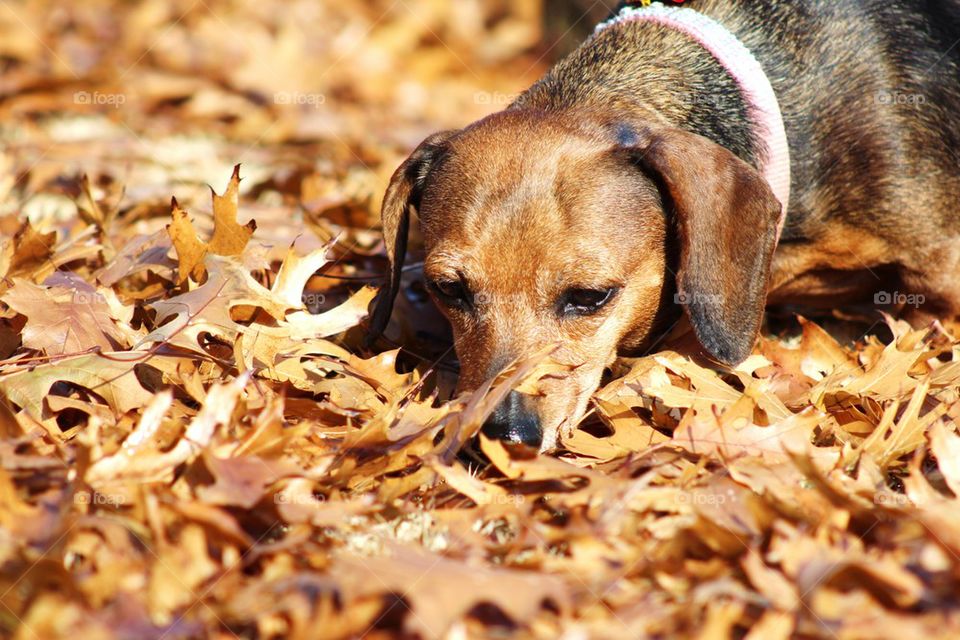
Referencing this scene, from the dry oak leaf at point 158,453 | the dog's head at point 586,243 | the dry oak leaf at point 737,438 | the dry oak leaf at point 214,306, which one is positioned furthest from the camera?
the dog's head at point 586,243

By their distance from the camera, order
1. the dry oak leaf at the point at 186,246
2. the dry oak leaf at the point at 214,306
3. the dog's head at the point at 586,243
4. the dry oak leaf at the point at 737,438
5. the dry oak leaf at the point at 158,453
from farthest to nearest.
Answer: the dry oak leaf at the point at 186,246, the dog's head at the point at 586,243, the dry oak leaf at the point at 214,306, the dry oak leaf at the point at 737,438, the dry oak leaf at the point at 158,453

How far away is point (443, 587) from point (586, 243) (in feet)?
4.68

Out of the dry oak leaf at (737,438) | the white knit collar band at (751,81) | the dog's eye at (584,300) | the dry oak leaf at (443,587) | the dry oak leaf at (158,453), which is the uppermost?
the white knit collar band at (751,81)

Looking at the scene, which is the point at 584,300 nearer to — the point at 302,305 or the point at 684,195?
the point at 684,195

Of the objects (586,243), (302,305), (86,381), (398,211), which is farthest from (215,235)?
(586,243)

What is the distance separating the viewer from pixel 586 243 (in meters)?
3.04

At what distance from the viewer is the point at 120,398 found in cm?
271

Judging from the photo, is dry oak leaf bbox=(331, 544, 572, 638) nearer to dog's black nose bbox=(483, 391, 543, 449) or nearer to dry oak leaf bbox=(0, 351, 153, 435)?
dog's black nose bbox=(483, 391, 543, 449)

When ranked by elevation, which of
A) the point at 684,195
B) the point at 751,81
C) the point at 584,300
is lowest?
the point at 584,300

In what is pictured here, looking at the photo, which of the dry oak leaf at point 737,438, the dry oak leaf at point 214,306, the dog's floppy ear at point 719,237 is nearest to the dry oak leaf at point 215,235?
the dry oak leaf at point 214,306

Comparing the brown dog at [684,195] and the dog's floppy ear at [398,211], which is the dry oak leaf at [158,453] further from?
the dog's floppy ear at [398,211]

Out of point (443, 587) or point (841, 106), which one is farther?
point (841, 106)

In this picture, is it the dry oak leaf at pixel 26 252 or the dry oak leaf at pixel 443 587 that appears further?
the dry oak leaf at pixel 26 252

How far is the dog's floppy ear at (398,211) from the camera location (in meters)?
3.39
